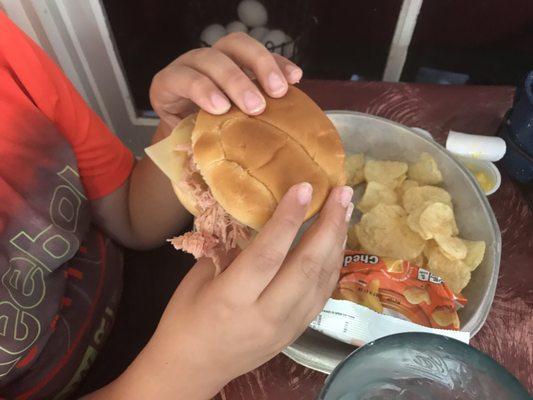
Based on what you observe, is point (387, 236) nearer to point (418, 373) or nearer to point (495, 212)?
point (495, 212)

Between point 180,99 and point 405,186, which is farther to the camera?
point 405,186

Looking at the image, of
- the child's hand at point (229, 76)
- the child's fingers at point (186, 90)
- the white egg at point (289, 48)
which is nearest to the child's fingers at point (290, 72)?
the child's hand at point (229, 76)

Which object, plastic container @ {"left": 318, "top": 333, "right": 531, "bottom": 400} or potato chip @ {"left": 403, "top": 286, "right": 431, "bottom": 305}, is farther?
potato chip @ {"left": 403, "top": 286, "right": 431, "bottom": 305}

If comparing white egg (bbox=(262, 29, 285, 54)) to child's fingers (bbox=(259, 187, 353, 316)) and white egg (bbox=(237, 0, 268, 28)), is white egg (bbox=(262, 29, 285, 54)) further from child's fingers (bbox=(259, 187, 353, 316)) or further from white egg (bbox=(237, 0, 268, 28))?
child's fingers (bbox=(259, 187, 353, 316))

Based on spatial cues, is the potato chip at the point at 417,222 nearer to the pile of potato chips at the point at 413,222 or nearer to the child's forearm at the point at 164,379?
the pile of potato chips at the point at 413,222

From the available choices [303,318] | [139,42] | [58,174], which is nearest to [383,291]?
[303,318]

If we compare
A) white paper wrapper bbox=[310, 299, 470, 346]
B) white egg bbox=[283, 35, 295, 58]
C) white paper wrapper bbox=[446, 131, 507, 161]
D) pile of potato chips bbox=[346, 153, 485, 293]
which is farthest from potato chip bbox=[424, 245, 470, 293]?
white egg bbox=[283, 35, 295, 58]

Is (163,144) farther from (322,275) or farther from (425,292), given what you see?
(425,292)

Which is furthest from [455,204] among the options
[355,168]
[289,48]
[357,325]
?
[289,48]
